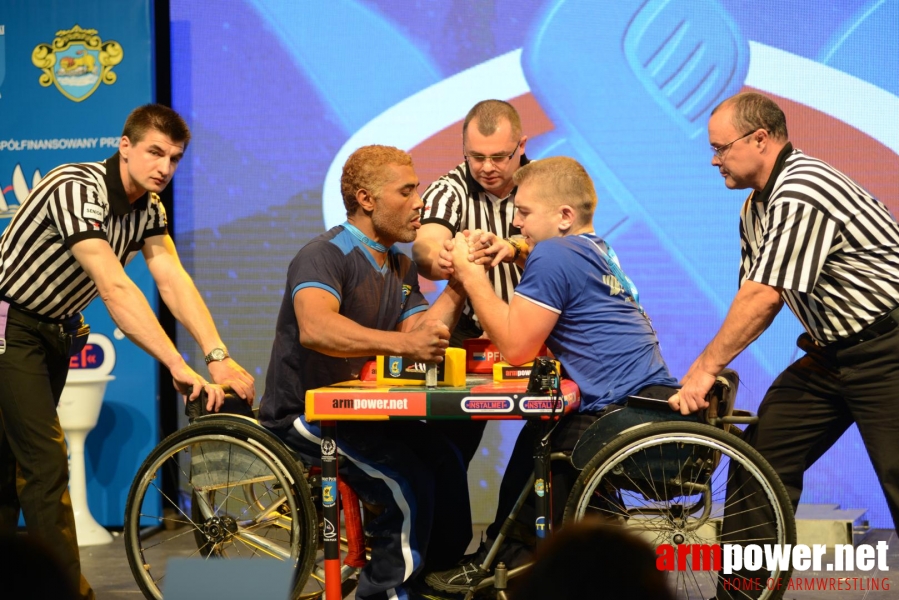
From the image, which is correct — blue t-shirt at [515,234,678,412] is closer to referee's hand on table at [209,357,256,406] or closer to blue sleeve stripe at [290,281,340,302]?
blue sleeve stripe at [290,281,340,302]

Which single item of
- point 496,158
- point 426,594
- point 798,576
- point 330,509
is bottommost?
point 798,576

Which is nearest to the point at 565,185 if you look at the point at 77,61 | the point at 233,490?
the point at 233,490

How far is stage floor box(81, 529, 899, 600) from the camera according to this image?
3.53m

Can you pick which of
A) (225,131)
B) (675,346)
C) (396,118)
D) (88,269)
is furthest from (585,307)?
(225,131)

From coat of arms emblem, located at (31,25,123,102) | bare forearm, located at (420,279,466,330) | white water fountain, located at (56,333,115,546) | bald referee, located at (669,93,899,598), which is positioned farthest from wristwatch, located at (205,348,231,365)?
coat of arms emblem, located at (31,25,123,102)

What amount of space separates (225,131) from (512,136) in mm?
2061

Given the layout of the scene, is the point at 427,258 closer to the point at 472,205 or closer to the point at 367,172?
the point at 472,205

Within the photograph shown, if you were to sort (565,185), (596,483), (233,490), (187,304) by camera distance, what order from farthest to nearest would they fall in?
(187,304), (233,490), (565,185), (596,483)

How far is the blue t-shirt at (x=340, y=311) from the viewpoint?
2955mm

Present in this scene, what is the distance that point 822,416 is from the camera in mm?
2986

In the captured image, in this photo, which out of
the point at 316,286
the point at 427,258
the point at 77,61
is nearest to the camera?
the point at 316,286

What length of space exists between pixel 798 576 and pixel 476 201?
6.19 ft

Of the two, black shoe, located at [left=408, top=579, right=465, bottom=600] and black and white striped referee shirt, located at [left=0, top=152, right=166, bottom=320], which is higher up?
black and white striped referee shirt, located at [left=0, top=152, right=166, bottom=320]

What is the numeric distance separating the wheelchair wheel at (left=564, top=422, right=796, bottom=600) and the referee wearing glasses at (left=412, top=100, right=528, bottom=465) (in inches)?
33.7
